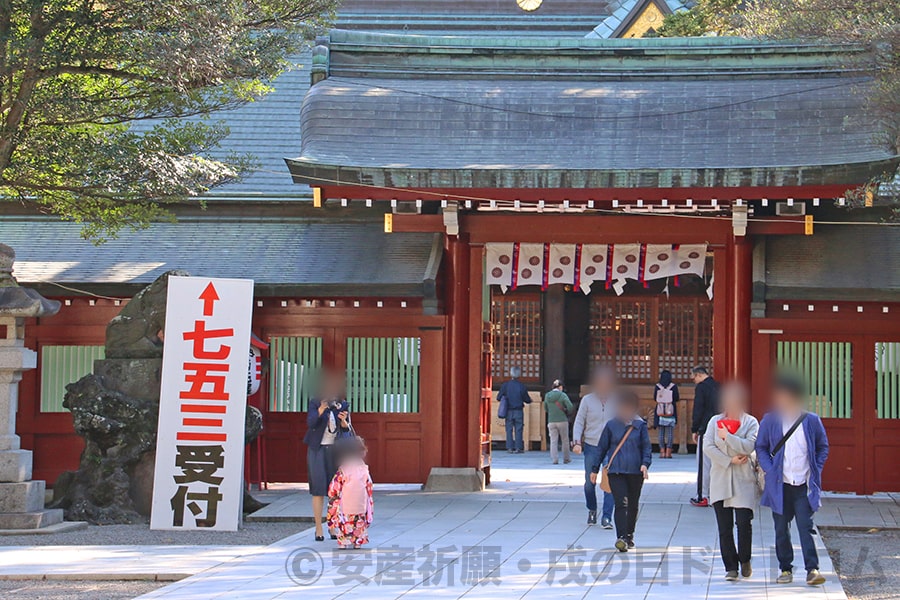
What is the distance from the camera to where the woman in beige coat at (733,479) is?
986cm

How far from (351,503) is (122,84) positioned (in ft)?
21.0

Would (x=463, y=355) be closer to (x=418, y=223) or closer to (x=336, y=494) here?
(x=418, y=223)

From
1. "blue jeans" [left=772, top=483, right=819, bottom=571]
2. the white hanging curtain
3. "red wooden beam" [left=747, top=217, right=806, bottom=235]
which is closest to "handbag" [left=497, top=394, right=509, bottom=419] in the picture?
the white hanging curtain

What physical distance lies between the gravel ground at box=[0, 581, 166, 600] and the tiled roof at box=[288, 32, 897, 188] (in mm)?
6832

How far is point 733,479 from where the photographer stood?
32.4 ft

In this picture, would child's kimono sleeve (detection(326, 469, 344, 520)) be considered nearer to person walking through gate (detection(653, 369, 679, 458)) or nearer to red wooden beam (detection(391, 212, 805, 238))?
red wooden beam (detection(391, 212, 805, 238))

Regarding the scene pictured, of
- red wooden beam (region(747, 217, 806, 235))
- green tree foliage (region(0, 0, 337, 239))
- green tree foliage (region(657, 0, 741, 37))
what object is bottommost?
red wooden beam (region(747, 217, 806, 235))

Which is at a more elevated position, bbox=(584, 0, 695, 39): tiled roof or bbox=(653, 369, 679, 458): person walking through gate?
bbox=(584, 0, 695, 39): tiled roof

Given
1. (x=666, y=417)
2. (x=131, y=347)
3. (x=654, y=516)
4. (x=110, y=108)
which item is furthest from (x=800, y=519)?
(x=666, y=417)

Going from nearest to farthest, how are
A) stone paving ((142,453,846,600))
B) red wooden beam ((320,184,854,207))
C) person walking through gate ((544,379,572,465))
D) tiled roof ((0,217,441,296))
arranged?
1. stone paving ((142,453,846,600))
2. red wooden beam ((320,184,854,207))
3. tiled roof ((0,217,441,296))
4. person walking through gate ((544,379,572,465))

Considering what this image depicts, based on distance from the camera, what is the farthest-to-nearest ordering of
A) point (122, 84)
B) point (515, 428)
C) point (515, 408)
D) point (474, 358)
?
point (515, 428)
point (515, 408)
point (474, 358)
point (122, 84)

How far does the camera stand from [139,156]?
47.2 ft

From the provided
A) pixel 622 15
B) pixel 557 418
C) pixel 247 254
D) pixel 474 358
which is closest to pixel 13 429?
pixel 247 254

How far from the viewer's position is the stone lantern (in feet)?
43.6
